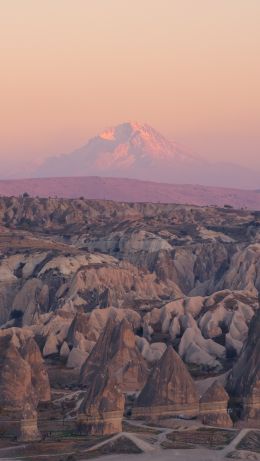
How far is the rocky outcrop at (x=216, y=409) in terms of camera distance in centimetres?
11169

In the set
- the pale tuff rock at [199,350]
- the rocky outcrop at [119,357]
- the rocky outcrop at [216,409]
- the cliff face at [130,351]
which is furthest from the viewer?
the pale tuff rock at [199,350]

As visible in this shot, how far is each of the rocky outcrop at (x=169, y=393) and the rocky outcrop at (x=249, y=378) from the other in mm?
3323

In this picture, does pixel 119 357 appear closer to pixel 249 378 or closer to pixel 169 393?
pixel 169 393

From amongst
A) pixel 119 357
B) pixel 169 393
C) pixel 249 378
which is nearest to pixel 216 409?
pixel 249 378

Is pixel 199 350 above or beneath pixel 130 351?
beneath

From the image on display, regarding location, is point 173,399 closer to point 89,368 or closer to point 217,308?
point 89,368

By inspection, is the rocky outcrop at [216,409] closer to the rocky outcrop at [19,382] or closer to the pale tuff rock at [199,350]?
the rocky outcrop at [19,382]

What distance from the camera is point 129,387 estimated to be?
127m

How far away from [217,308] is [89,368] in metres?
22.9

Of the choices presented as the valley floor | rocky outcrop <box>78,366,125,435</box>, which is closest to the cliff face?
rocky outcrop <box>78,366,125,435</box>

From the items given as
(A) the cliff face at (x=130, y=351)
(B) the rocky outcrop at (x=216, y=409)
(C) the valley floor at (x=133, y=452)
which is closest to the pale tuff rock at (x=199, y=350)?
(A) the cliff face at (x=130, y=351)

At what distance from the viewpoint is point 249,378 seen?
114750 millimetres

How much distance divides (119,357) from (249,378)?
62.4ft

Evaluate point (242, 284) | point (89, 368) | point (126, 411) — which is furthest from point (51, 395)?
point (242, 284)
